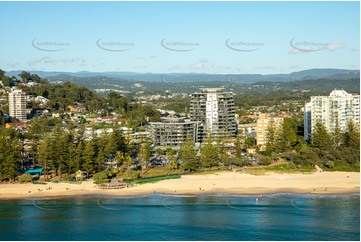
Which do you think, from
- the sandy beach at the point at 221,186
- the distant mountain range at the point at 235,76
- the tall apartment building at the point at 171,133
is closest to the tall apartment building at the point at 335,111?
the tall apartment building at the point at 171,133

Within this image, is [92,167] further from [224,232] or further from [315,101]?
[315,101]

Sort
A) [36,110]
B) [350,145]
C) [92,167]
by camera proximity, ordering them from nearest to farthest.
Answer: [92,167]
[350,145]
[36,110]

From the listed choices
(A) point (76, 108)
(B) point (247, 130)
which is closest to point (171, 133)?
(B) point (247, 130)

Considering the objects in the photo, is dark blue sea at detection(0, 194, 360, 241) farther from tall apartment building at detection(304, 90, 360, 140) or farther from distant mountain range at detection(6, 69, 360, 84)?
distant mountain range at detection(6, 69, 360, 84)

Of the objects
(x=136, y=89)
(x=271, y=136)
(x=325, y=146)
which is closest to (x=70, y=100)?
(x=271, y=136)

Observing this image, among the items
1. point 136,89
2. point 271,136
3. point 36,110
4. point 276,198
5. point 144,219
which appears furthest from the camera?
point 136,89

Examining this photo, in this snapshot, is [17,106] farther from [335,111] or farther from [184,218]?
[184,218]
